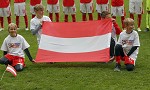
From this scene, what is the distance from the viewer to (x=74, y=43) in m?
7.91

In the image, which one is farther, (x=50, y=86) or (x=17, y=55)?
(x=17, y=55)

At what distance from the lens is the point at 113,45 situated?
26.6 ft

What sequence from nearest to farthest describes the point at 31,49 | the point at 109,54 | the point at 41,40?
the point at 109,54
the point at 41,40
the point at 31,49

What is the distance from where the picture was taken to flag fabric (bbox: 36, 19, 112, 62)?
7.59m

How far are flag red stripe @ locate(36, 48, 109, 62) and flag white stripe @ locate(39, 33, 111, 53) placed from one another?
99mm

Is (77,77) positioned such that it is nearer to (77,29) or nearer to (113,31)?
(77,29)

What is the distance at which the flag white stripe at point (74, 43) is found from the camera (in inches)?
304

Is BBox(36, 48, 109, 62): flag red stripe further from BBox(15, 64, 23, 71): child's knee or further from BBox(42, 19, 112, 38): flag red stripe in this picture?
BBox(42, 19, 112, 38): flag red stripe

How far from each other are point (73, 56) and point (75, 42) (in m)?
0.41

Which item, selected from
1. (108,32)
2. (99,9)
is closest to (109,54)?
(108,32)

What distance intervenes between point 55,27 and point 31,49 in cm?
179

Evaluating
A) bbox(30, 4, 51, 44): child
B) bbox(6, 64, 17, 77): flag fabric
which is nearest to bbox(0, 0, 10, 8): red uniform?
bbox(30, 4, 51, 44): child

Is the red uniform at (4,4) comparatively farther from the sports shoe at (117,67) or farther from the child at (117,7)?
the sports shoe at (117,67)

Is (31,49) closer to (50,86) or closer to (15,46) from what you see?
(15,46)
